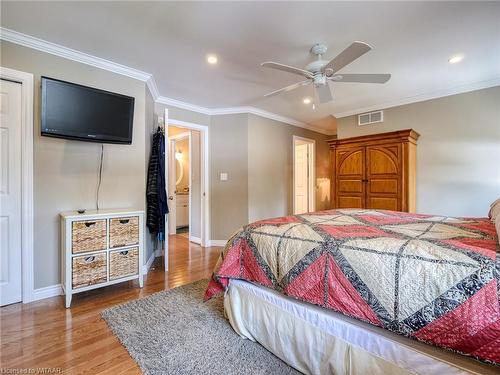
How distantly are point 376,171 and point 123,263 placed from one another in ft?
11.6

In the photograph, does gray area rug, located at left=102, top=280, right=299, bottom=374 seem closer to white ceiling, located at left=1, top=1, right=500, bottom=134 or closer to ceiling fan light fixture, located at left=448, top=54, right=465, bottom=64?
white ceiling, located at left=1, top=1, right=500, bottom=134

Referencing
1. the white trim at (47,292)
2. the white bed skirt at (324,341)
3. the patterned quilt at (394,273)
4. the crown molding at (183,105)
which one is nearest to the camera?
the patterned quilt at (394,273)

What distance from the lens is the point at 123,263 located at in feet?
7.88

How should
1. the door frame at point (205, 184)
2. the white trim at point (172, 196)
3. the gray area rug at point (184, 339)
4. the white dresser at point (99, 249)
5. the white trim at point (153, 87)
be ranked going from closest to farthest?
1. the gray area rug at point (184, 339)
2. the white dresser at point (99, 249)
3. the white trim at point (153, 87)
4. the door frame at point (205, 184)
5. the white trim at point (172, 196)

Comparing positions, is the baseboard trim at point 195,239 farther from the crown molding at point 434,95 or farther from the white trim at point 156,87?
the crown molding at point 434,95

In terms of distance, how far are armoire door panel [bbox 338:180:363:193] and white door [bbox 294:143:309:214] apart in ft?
5.36

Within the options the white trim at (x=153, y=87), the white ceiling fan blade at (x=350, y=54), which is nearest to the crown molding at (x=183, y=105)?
the white trim at (x=153, y=87)

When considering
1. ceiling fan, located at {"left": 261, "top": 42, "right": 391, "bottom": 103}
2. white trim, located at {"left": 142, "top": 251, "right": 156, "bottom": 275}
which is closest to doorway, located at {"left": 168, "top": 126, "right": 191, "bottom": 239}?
white trim, located at {"left": 142, "top": 251, "right": 156, "bottom": 275}

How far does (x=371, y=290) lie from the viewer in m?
1.13

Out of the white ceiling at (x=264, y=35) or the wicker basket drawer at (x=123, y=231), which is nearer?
the white ceiling at (x=264, y=35)

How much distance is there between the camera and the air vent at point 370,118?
4.09m

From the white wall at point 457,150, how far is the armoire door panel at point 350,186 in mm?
865

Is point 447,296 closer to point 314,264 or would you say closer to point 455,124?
point 314,264

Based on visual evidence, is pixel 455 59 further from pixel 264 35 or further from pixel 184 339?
pixel 184 339
